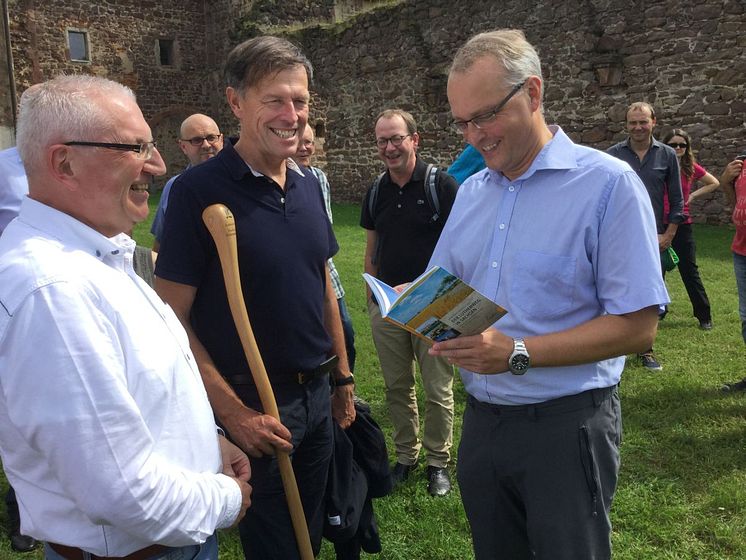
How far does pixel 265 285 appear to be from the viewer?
2340mm

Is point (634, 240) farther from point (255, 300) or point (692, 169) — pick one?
point (692, 169)

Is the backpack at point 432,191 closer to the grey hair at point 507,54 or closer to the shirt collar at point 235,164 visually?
the shirt collar at point 235,164

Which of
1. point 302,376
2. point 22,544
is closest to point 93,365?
point 302,376

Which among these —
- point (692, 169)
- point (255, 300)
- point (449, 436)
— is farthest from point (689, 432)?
point (692, 169)

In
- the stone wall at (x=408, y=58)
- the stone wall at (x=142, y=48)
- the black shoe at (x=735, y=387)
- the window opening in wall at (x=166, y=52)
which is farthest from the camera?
the window opening in wall at (x=166, y=52)

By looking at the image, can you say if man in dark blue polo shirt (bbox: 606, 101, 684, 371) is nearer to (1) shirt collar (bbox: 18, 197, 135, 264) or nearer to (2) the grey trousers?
(2) the grey trousers

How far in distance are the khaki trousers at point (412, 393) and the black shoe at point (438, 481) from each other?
0.04 meters

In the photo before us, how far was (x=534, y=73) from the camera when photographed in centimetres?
195

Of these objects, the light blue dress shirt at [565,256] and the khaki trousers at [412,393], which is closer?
the light blue dress shirt at [565,256]

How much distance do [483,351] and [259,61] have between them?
1.38 m

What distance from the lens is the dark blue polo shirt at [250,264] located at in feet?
7.48

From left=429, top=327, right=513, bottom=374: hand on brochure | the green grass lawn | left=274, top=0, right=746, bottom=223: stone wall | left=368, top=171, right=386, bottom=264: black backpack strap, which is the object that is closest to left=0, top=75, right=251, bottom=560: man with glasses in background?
left=429, top=327, right=513, bottom=374: hand on brochure

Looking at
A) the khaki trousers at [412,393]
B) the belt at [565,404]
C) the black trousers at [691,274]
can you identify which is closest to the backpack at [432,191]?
the khaki trousers at [412,393]

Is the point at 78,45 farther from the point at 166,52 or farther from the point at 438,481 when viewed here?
the point at 438,481
